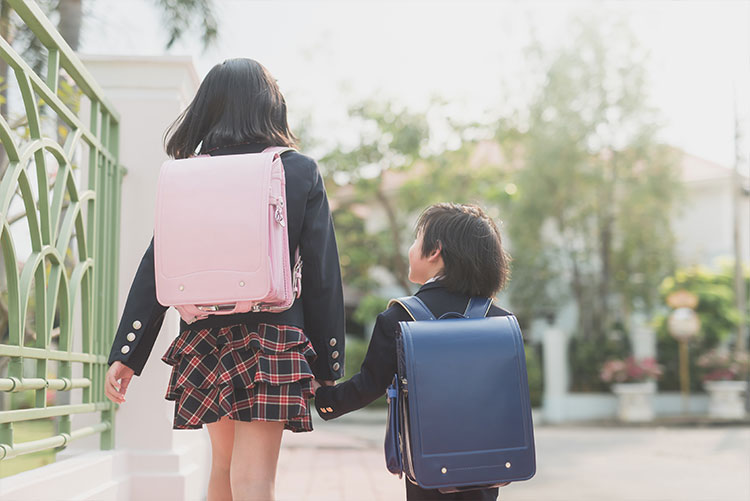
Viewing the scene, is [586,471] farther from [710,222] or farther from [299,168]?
[710,222]

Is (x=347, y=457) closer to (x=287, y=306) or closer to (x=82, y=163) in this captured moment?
(x=82, y=163)

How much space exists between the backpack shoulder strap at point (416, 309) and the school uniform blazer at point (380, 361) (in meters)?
0.03

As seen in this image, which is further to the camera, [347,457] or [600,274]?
[600,274]

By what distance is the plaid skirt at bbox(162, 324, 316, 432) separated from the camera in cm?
185

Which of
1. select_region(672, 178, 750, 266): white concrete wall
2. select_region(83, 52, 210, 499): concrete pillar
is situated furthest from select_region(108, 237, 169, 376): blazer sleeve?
select_region(672, 178, 750, 266): white concrete wall

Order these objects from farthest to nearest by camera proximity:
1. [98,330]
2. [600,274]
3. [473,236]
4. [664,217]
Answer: [600,274] < [664,217] < [98,330] < [473,236]

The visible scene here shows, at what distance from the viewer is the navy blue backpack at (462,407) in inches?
77.5

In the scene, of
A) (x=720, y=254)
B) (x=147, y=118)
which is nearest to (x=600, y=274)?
(x=720, y=254)

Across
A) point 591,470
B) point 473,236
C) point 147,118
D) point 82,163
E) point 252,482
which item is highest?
point 147,118

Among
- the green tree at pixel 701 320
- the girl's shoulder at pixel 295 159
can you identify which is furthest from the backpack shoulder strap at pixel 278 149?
the green tree at pixel 701 320

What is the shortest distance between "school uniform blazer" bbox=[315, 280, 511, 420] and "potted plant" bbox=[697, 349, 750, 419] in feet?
48.9

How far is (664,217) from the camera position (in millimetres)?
16094

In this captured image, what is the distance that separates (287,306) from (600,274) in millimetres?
16216

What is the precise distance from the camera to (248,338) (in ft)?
6.25
